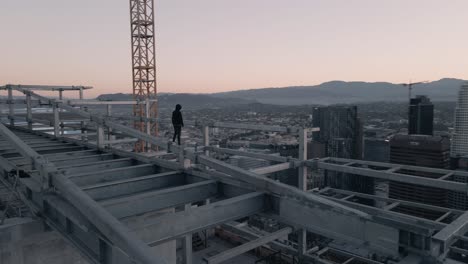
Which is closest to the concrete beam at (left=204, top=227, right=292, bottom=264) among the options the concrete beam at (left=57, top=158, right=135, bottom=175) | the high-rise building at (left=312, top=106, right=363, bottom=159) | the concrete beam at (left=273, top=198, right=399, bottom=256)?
the concrete beam at (left=273, top=198, right=399, bottom=256)

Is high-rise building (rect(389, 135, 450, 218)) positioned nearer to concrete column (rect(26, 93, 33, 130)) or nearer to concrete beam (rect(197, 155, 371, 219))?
concrete beam (rect(197, 155, 371, 219))

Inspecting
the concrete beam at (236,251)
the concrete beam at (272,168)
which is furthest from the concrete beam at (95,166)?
the concrete beam at (272,168)

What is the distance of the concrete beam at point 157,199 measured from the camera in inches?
154

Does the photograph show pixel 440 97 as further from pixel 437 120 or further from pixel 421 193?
pixel 421 193

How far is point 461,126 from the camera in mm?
53188

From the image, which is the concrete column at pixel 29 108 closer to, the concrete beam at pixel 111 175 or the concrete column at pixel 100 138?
the concrete column at pixel 100 138

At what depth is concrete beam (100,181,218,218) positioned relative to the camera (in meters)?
3.92

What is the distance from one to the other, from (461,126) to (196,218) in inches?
2455

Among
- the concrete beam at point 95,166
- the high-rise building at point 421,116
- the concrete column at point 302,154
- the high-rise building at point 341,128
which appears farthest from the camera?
the high-rise building at point 421,116

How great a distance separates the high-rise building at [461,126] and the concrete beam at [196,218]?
54.1 m

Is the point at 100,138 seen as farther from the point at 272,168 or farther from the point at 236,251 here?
the point at 236,251

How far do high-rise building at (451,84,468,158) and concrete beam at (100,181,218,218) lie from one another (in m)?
53.9

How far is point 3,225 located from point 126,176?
7.51 feet

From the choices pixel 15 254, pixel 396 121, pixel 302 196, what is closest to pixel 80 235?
pixel 15 254
